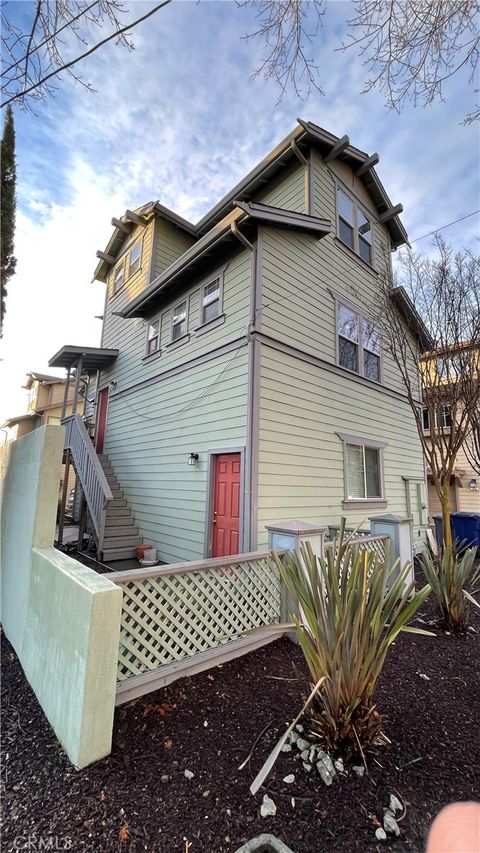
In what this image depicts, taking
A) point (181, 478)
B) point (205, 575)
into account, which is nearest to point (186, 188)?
point (181, 478)

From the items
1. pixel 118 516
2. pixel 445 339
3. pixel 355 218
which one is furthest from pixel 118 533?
pixel 355 218

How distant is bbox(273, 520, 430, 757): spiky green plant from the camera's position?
220 cm

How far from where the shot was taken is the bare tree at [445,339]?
5.16 metres

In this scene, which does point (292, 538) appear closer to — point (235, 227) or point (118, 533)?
point (235, 227)

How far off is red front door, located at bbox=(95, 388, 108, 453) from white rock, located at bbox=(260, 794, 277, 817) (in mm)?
9998

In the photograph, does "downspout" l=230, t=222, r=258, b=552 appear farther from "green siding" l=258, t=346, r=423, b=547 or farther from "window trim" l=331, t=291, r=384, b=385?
"window trim" l=331, t=291, r=384, b=385

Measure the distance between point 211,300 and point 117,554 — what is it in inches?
220

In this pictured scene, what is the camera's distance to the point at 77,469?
8.68 m

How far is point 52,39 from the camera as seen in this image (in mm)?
2312

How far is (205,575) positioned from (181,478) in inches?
140

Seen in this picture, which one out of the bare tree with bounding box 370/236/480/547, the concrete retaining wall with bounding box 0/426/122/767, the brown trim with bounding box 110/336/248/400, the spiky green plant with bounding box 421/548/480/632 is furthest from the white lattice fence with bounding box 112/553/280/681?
the brown trim with bounding box 110/336/248/400

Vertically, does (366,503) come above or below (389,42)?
below

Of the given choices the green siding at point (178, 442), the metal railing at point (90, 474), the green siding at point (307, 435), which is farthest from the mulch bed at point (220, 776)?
the metal railing at point (90, 474)

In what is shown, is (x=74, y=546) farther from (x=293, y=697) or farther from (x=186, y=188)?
(x=186, y=188)
